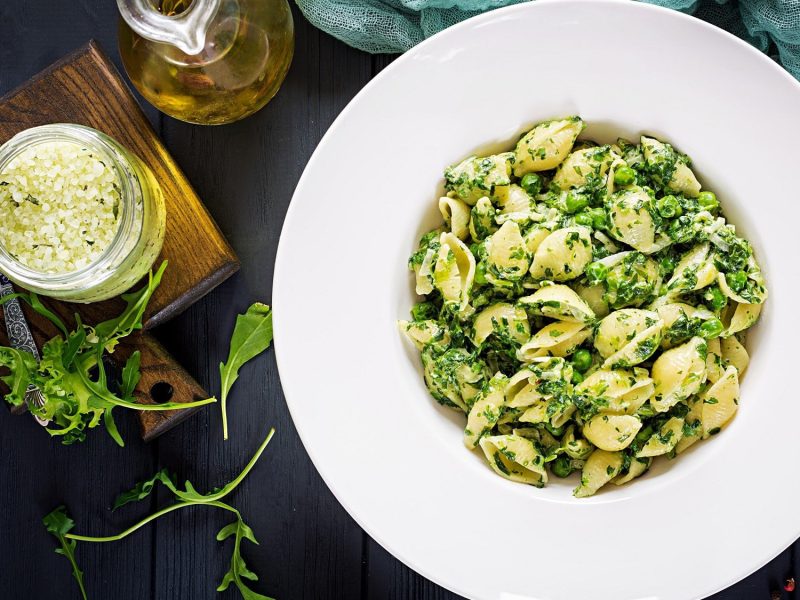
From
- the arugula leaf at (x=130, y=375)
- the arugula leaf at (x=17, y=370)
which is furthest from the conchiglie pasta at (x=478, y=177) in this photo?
the arugula leaf at (x=17, y=370)

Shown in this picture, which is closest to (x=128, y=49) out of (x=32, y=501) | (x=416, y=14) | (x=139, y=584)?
(x=416, y=14)

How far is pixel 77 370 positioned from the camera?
59.7 inches

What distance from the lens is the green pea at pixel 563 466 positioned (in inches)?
55.5

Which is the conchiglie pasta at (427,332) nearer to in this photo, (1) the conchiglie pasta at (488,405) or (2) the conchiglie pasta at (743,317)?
(1) the conchiglie pasta at (488,405)

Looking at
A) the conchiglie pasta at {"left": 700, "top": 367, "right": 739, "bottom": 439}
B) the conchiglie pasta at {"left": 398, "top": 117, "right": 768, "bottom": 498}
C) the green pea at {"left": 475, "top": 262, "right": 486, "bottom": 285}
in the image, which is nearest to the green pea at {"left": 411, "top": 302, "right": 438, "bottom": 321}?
the conchiglie pasta at {"left": 398, "top": 117, "right": 768, "bottom": 498}

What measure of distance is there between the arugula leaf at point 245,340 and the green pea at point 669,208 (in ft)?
2.69

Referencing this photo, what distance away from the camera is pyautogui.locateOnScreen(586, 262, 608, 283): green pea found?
1315 millimetres

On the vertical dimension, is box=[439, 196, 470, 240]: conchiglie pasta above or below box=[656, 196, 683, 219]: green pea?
below

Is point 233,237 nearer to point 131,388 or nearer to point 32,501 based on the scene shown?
point 131,388

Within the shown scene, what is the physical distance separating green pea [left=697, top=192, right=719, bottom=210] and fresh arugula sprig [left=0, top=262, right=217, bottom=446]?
0.98m

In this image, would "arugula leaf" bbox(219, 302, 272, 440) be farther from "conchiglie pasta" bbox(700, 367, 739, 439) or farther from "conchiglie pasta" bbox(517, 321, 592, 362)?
"conchiglie pasta" bbox(700, 367, 739, 439)

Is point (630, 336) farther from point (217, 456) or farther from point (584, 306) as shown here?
point (217, 456)

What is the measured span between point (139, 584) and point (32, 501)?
1.02ft

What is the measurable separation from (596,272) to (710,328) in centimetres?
20
